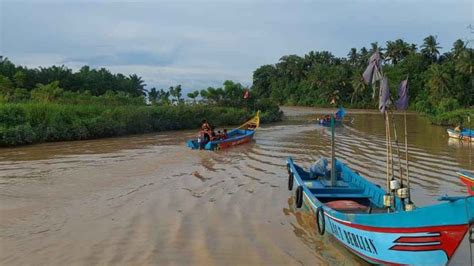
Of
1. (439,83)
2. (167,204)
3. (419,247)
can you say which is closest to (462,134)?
(167,204)

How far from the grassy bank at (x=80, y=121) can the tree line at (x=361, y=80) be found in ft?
83.9

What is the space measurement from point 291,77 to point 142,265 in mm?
86426

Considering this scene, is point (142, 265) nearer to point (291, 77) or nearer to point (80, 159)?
point (80, 159)

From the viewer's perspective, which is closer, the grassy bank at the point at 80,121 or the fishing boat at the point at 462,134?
the grassy bank at the point at 80,121

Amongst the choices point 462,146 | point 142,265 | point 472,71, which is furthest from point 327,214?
point 472,71

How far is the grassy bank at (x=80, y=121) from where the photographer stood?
20328mm

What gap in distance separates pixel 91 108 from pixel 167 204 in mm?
17619

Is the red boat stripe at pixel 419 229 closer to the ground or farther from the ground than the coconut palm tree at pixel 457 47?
closer to the ground

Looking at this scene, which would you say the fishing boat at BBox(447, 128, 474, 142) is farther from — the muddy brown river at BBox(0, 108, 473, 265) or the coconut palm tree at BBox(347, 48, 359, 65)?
the coconut palm tree at BBox(347, 48, 359, 65)

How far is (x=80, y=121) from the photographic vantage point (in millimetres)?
23266

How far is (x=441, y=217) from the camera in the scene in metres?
4.98

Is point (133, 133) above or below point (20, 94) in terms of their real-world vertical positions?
below

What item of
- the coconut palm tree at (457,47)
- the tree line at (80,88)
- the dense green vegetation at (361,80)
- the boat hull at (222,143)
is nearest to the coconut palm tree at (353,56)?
the dense green vegetation at (361,80)

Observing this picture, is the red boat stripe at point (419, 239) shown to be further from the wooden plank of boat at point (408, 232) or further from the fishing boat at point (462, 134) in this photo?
the fishing boat at point (462, 134)
